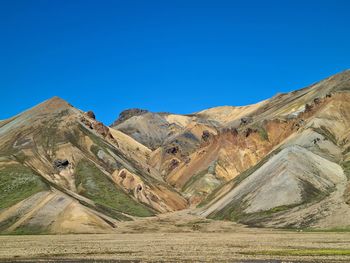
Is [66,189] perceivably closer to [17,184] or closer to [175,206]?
[17,184]

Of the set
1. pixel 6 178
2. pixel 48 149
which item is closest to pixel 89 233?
pixel 6 178

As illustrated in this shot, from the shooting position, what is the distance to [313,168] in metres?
136

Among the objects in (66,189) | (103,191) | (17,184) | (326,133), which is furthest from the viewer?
(103,191)

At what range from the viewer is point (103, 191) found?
168250 millimetres

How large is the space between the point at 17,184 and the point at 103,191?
34.6 metres

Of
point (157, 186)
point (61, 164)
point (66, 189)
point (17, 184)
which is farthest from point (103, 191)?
point (157, 186)

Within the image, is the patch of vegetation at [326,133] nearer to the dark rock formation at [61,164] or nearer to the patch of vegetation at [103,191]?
the patch of vegetation at [103,191]

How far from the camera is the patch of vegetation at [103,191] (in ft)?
529

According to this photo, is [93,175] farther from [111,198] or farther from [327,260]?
[327,260]

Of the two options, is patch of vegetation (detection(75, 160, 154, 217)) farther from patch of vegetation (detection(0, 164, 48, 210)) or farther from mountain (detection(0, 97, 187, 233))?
patch of vegetation (detection(0, 164, 48, 210))

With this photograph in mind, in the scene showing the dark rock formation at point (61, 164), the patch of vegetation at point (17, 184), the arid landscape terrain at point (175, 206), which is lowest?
the arid landscape terrain at point (175, 206)

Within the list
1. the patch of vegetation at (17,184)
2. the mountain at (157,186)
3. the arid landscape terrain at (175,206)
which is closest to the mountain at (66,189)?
the patch of vegetation at (17,184)

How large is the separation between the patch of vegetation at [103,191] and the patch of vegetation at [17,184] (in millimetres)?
21251

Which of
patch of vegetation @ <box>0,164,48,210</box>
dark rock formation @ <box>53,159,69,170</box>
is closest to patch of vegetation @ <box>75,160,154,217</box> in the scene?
dark rock formation @ <box>53,159,69,170</box>
